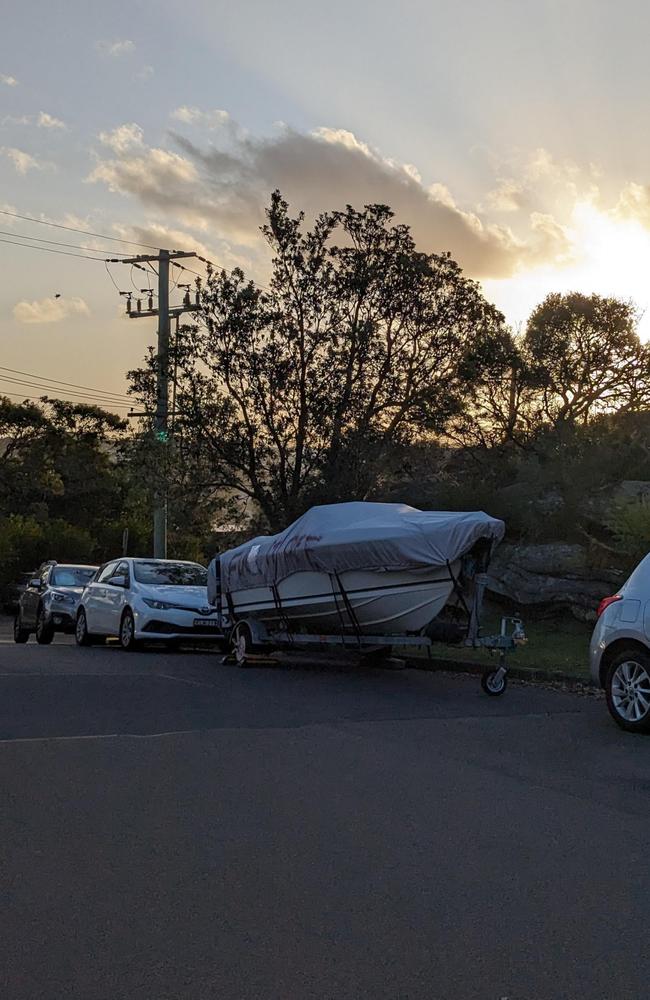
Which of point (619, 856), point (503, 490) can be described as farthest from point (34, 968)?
point (503, 490)

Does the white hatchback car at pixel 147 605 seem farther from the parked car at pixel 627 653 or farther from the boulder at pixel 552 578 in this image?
the parked car at pixel 627 653

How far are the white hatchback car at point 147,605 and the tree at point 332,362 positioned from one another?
302 centimetres

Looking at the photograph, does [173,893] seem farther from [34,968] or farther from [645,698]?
[645,698]

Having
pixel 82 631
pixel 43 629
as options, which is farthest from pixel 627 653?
pixel 43 629

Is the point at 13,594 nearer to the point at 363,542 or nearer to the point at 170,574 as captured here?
the point at 170,574

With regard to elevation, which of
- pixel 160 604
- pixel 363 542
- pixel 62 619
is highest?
pixel 363 542

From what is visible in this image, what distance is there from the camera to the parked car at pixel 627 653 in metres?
10.1

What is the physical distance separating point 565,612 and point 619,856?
49.8ft

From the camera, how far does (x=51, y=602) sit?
2464 centimetres

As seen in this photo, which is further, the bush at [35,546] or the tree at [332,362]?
the bush at [35,546]

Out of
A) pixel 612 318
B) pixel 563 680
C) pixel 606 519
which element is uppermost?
pixel 612 318

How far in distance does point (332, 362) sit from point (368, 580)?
812 centimetres

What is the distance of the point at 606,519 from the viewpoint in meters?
22.1

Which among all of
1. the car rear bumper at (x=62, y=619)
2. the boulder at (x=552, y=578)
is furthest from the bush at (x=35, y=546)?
the boulder at (x=552, y=578)
